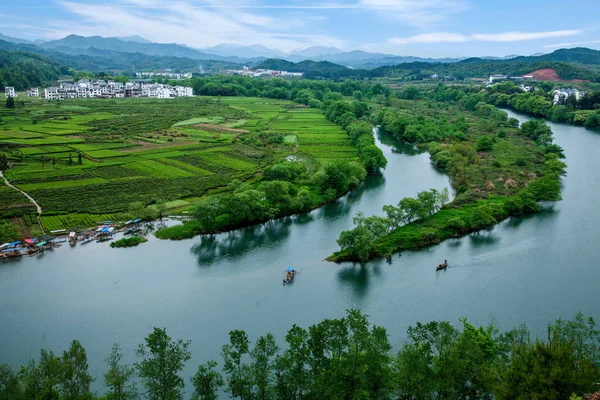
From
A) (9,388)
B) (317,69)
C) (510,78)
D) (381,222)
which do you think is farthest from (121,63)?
(9,388)

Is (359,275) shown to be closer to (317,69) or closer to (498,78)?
(498,78)

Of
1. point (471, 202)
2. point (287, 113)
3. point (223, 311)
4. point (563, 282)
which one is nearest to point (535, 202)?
point (471, 202)

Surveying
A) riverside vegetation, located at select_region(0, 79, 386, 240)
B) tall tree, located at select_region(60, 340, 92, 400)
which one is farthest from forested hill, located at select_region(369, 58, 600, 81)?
tall tree, located at select_region(60, 340, 92, 400)

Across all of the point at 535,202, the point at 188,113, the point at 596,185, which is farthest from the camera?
the point at 188,113

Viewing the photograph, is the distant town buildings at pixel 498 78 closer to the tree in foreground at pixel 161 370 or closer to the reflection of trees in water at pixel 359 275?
the reflection of trees in water at pixel 359 275

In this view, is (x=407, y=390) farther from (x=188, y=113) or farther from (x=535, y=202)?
(x=188, y=113)
